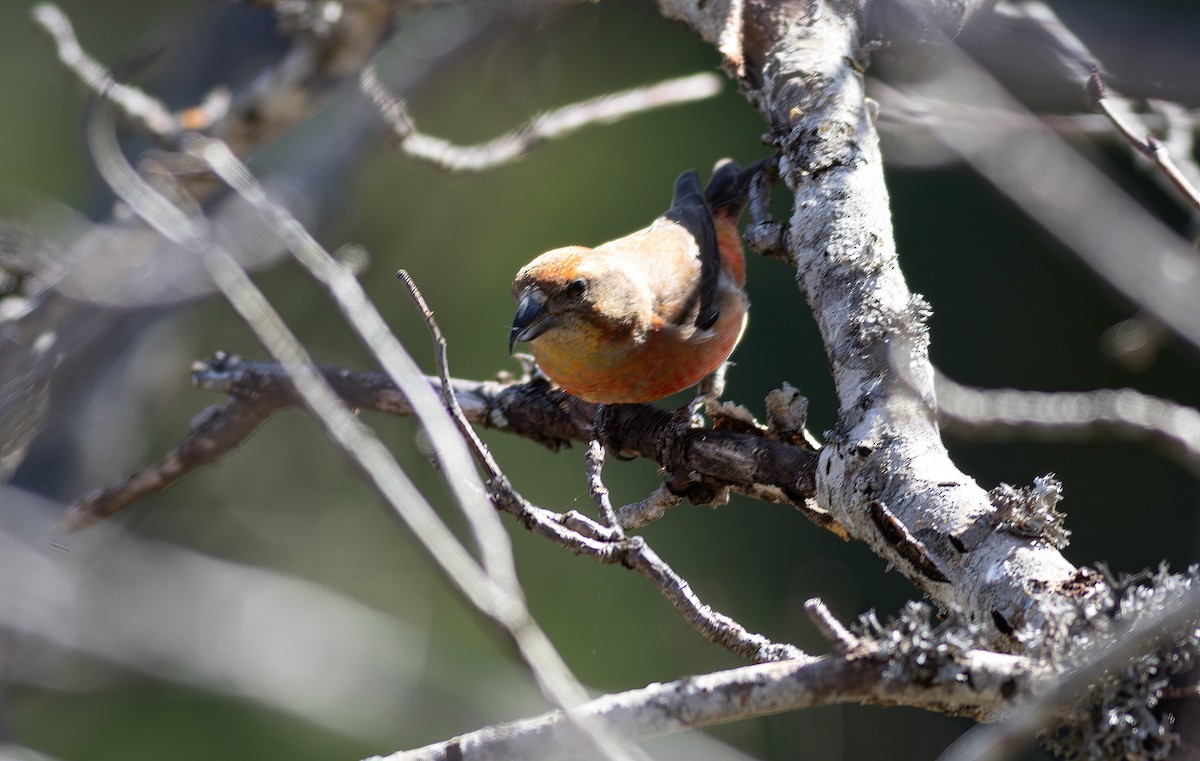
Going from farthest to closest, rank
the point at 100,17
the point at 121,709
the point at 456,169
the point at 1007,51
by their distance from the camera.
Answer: the point at 100,17 → the point at 121,709 → the point at 456,169 → the point at 1007,51

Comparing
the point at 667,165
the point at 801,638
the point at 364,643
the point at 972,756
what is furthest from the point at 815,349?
the point at 972,756

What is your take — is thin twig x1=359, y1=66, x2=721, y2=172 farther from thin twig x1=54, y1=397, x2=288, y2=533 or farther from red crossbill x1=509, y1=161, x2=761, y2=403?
thin twig x1=54, y1=397, x2=288, y2=533

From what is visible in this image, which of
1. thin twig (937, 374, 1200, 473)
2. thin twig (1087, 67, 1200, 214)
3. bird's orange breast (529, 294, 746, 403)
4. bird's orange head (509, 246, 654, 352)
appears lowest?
thin twig (937, 374, 1200, 473)

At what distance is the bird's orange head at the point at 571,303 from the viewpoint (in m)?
3.22

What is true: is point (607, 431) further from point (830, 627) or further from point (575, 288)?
point (830, 627)

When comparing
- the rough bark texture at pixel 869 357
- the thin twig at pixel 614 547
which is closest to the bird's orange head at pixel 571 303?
the rough bark texture at pixel 869 357

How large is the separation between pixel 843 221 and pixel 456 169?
1.79 m

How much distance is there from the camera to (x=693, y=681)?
4.63 feet

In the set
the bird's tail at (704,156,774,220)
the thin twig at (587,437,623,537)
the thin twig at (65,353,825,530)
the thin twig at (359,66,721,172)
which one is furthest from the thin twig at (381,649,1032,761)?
the bird's tail at (704,156,774,220)

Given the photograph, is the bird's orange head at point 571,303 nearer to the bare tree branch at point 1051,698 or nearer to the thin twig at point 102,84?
the thin twig at point 102,84

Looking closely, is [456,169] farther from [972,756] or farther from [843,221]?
[972,756]

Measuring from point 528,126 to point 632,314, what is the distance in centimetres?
105

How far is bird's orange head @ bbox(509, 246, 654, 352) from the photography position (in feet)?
10.6

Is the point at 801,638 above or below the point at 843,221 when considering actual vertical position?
below
